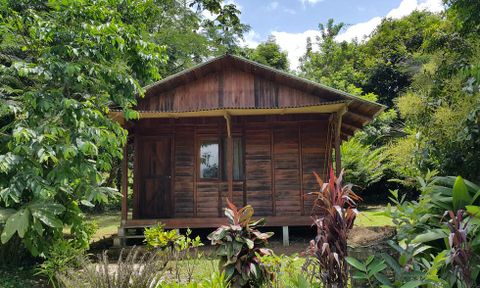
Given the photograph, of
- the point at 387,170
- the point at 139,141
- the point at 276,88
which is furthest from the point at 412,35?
the point at 139,141

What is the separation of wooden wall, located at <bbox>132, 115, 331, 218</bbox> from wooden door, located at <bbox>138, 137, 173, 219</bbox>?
175 mm

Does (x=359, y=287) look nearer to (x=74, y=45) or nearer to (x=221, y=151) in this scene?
(x=74, y=45)

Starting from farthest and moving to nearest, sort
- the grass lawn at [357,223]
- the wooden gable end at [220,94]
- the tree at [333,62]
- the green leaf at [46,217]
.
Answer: the tree at [333,62]
the grass lawn at [357,223]
the wooden gable end at [220,94]
the green leaf at [46,217]

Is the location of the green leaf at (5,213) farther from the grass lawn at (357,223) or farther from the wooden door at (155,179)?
the grass lawn at (357,223)

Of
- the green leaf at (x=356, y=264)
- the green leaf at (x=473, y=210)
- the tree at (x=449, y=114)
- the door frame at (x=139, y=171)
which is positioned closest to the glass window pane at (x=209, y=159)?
the door frame at (x=139, y=171)

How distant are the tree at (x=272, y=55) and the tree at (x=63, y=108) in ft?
71.7

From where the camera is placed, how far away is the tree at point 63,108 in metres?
4.46

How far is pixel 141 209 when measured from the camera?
9953mm

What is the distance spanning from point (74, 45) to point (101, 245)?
5474 mm

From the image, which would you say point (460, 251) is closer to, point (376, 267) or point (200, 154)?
point (376, 267)

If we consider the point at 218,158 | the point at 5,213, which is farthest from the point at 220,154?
the point at 5,213

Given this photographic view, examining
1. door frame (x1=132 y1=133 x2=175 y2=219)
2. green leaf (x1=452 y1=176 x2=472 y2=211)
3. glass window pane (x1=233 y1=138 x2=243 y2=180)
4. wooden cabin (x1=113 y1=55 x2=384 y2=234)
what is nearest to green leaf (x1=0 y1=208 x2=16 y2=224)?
wooden cabin (x1=113 y1=55 x2=384 y2=234)

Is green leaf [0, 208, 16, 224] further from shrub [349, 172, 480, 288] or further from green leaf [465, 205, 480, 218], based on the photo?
green leaf [465, 205, 480, 218]

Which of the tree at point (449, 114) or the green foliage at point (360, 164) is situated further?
the green foliage at point (360, 164)
